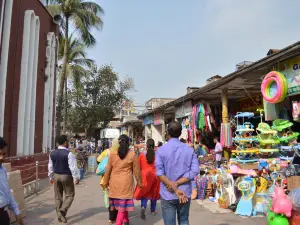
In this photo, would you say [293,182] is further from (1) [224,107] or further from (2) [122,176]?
(1) [224,107]

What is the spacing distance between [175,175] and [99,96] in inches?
836

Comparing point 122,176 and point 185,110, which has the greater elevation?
point 185,110

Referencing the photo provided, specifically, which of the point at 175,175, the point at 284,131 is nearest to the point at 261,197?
the point at 284,131

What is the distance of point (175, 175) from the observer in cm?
339

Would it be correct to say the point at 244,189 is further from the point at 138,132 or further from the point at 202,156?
the point at 138,132

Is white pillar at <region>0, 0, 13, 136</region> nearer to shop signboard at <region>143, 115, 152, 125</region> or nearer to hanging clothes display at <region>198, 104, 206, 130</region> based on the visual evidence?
hanging clothes display at <region>198, 104, 206, 130</region>

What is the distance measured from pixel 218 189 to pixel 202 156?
3.95 meters

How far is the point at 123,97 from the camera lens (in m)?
24.7

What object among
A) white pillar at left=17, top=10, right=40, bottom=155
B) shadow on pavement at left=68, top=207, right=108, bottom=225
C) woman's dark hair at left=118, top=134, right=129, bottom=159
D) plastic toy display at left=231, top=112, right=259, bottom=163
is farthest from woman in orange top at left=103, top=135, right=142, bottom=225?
→ white pillar at left=17, top=10, right=40, bottom=155

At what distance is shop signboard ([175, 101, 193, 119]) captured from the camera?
1241cm

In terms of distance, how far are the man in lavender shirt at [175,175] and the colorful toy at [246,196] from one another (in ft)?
9.59

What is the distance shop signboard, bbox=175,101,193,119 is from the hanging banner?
5.82 meters

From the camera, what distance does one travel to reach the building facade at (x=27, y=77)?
9609mm

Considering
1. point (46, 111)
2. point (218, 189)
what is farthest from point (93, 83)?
point (218, 189)
